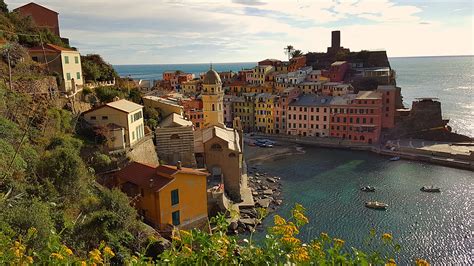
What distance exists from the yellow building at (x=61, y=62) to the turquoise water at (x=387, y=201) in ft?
51.1

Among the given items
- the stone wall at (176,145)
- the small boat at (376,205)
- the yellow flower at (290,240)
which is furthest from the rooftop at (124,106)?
the yellow flower at (290,240)

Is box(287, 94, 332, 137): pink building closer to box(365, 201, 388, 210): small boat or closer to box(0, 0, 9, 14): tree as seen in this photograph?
box(365, 201, 388, 210): small boat

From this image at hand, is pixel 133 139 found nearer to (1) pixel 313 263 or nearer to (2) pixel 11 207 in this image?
(2) pixel 11 207

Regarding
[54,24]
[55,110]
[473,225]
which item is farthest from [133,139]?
[473,225]

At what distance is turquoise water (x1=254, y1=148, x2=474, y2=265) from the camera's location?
21.4 m

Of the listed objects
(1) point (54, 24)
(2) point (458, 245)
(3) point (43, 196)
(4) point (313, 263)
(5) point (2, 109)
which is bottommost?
(2) point (458, 245)

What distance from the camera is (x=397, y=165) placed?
37406 mm

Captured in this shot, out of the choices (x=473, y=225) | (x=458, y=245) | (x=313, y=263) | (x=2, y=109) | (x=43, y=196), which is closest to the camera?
(x=313, y=263)

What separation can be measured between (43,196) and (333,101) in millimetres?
40318

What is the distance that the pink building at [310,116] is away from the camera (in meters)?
47.4

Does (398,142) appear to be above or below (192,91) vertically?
below

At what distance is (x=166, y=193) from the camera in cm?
1734

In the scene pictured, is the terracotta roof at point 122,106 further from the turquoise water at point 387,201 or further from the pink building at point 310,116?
the pink building at point 310,116

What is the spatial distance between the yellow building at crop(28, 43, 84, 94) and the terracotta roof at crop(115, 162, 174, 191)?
6859mm
